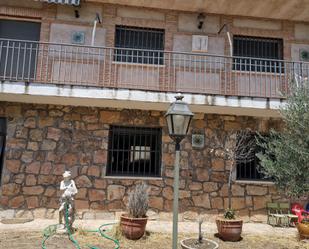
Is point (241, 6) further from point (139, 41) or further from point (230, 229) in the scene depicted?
point (230, 229)

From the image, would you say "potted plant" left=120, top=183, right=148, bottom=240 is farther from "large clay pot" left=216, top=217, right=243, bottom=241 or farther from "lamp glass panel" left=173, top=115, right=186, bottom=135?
"lamp glass panel" left=173, top=115, right=186, bottom=135

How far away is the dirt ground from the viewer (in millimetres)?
6377

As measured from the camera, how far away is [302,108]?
6867 mm

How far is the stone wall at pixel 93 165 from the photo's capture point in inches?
352

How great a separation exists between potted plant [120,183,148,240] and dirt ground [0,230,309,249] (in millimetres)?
165

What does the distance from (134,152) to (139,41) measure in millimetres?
3652

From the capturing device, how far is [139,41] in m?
10.4

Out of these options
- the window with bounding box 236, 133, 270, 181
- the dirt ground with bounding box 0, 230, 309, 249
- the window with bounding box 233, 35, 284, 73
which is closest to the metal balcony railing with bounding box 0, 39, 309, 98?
the window with bounding box 233, 35, 284, 73

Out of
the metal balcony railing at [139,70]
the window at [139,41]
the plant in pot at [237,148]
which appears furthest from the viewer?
the window at [139,41]

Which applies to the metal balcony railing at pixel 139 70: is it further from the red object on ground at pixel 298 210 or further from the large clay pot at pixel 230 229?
the large clay pot at pixel 230 229

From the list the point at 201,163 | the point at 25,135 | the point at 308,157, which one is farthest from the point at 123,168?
the point at 308,157

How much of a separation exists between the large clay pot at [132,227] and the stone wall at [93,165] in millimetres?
2060

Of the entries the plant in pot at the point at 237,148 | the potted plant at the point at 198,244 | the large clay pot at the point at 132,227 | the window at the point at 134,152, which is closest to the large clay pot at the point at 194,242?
the potted plant at the point at 198,244

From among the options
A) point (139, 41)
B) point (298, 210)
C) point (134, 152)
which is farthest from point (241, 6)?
point (298, 210)
